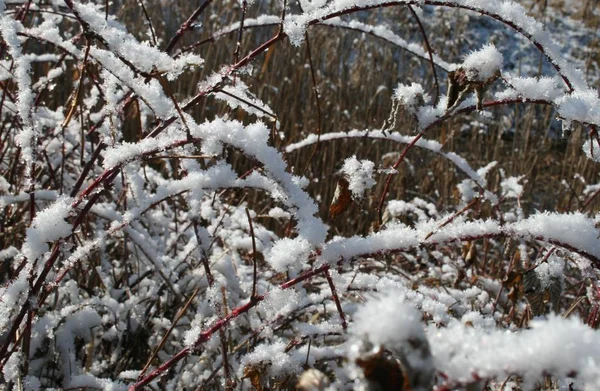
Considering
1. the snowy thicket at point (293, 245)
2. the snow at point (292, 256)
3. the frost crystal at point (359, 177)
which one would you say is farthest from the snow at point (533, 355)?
the frost crystal at point (359, 177)

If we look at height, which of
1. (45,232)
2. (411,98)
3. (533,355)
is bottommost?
(533,355)

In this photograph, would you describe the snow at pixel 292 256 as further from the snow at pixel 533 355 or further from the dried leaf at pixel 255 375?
the snow at pixel 533 355

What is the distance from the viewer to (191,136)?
72cm

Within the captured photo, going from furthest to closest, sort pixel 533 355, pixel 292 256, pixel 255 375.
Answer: pixel 255 375 < pixel 292 256 < pixel 533 355

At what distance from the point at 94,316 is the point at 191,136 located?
77 centimetres

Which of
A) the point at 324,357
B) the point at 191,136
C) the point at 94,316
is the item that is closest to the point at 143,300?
the point at 94,316

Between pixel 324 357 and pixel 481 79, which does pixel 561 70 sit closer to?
pixel 481 79

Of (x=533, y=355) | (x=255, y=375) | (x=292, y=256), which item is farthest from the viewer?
(x=255, y=375)

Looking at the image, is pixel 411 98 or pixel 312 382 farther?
pixel 411 98

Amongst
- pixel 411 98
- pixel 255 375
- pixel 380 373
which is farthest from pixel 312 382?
pixel 411 98

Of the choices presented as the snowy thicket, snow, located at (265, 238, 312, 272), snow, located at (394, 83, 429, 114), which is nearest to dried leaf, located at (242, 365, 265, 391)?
the snowy thicket

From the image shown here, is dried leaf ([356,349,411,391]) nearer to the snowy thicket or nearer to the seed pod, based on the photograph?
the snowy thicket

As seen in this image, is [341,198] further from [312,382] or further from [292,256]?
[312,382]

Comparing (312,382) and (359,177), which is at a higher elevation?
(359,177)
